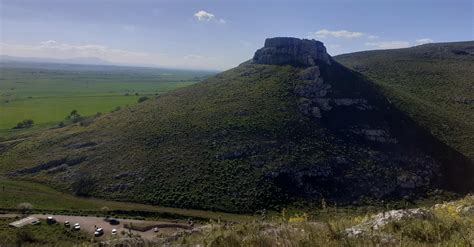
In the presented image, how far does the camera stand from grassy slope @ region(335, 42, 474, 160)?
63.8 m

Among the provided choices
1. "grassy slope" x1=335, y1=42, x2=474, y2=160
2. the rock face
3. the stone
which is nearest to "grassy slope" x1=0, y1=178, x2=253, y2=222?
the stone

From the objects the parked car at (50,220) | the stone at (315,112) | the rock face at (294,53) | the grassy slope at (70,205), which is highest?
the rock face at (294,53)

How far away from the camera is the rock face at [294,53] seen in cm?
8019

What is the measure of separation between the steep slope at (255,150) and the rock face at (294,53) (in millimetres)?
2131

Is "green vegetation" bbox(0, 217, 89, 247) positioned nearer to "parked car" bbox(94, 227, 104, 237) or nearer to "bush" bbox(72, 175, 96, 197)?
"parked car" bbox(94, 227, 104, 237)

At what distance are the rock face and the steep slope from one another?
6.99ft

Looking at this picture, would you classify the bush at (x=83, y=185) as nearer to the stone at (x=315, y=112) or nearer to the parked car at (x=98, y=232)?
the parked car at (x=98, y=232)

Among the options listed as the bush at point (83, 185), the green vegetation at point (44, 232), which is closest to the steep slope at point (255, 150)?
the bush at point (83, 185)

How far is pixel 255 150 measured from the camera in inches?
2164

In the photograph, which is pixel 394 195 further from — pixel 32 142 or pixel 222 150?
pixel 32 142

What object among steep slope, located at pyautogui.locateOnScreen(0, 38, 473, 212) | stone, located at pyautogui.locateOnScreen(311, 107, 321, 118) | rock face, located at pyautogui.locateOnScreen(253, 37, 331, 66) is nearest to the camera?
steep slope, located at pyautogui.locateOnScreen(0, 38, 473, 212)

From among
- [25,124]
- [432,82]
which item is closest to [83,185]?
[25,124]

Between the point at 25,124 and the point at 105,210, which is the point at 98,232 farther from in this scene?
the point at 25,124

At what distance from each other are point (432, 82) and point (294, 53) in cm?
3248
